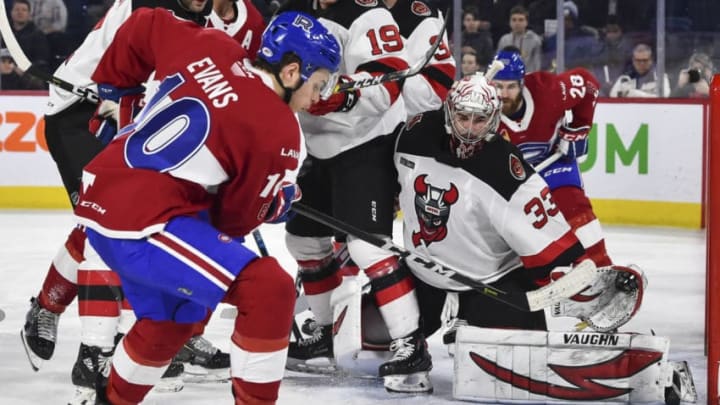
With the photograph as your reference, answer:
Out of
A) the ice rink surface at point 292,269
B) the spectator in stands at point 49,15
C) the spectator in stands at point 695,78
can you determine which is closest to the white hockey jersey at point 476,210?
the ice rink surface at point 292,269

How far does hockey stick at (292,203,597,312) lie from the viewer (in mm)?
3195

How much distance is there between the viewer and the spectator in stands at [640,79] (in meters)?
6.77

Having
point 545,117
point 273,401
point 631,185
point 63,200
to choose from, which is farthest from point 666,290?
point 63,200

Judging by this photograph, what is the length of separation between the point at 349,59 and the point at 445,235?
1.70 feet

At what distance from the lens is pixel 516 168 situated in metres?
3.33

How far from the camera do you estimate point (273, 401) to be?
255 cm

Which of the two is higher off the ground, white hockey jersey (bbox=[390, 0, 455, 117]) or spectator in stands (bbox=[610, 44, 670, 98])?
white hockey jersey (bbox=[390, 0, 455, 117])

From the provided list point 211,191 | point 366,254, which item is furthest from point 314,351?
point 211,191

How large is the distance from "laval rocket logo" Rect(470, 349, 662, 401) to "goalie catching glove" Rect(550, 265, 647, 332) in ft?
0.61

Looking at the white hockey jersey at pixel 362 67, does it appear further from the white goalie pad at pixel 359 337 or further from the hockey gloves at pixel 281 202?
the hockey gloves at pixel 281 202

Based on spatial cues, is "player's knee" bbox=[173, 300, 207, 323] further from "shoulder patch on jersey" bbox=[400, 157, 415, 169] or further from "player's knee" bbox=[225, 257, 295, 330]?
"shoulder patch on jersey" bbox=[400, 157, 415, 169]

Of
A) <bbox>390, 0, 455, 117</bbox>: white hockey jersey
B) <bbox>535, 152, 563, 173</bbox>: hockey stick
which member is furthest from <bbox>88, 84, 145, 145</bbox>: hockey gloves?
<bbox>535, 152, 563, 173</bbox>: hockey stick

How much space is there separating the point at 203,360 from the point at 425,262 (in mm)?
655

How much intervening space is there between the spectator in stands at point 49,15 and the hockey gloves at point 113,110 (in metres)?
4.03
